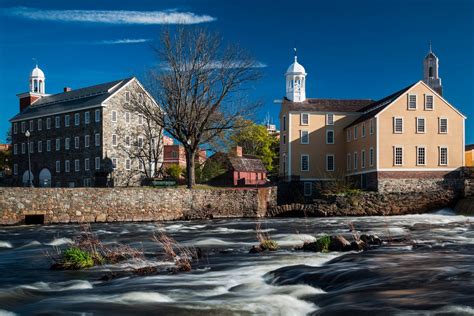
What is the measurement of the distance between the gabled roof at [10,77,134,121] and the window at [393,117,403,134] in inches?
1177

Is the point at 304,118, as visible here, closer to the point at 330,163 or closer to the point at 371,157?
the point at 330,163

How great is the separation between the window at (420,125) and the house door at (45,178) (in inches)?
1638

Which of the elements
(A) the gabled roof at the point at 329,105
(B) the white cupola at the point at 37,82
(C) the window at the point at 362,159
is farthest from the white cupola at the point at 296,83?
(B) the white cupola at the point at 37,82

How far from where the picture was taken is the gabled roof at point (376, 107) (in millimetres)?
49066

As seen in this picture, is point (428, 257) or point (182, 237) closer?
point (428, 257)

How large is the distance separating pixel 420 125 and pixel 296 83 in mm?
15922

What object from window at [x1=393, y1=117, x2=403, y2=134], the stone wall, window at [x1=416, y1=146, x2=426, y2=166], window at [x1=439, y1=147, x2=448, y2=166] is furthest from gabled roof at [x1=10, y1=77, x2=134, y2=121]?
window at [x1=439, y1=147, x2=448, y2=166]

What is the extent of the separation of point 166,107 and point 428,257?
1219 inches

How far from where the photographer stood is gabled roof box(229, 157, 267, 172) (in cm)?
5990

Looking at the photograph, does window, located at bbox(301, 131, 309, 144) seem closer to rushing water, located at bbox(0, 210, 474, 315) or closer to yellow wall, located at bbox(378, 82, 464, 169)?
yellow wall, located at bbox(378, 82, 464, 169)

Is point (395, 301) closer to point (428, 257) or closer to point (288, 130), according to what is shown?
point (428, 257)

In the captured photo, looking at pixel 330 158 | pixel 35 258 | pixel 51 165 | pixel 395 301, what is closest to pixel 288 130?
pixel 330 158

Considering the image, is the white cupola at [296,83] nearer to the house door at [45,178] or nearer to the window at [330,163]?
the window at [330,163]

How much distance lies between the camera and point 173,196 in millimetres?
36156
